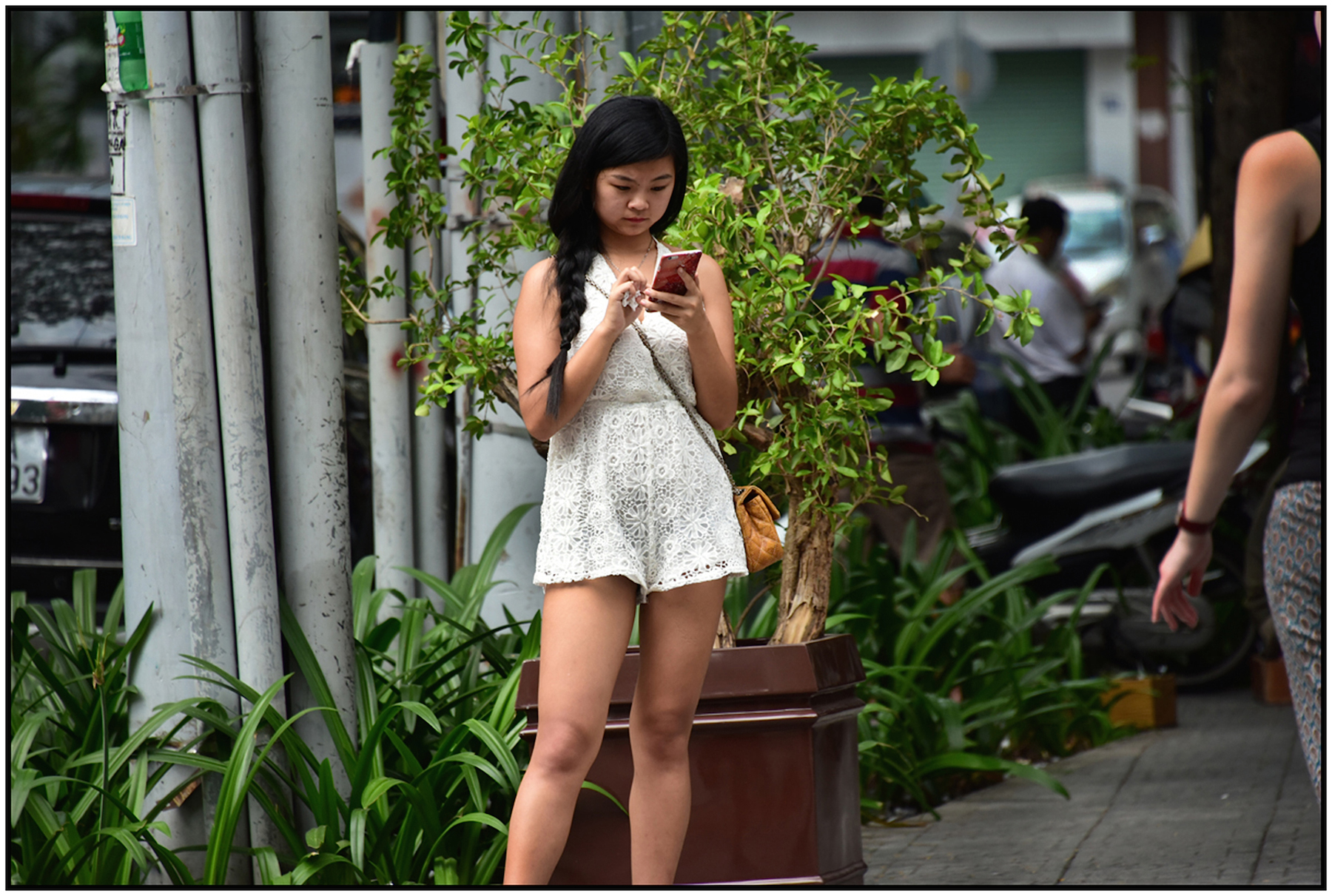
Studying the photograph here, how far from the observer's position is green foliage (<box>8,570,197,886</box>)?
3.69 metres

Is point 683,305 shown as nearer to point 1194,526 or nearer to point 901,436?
point 1194,526

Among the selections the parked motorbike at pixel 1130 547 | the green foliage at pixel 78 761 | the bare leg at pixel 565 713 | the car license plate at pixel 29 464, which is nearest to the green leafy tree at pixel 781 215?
the bare leg at pixel 565 713

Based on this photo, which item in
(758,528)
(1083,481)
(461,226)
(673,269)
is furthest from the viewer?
(1083,481)

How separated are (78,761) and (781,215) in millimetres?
2244

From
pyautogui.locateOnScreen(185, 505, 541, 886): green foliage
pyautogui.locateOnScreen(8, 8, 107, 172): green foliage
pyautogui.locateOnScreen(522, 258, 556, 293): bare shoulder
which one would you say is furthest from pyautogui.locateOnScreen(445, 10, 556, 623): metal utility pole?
pyautogui.locateOnScreen(8, 8, 107, 172): green foliage

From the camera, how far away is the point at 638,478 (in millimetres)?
3264

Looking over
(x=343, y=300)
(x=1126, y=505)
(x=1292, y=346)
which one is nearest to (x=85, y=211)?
(x=343, y=300)

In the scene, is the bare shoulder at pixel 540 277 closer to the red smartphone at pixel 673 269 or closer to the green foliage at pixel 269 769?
the red smartphone at pixel 673 269

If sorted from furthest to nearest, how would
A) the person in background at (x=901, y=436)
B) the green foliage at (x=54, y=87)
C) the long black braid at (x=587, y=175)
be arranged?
the green foliage at (x=54, y=87), the person in background at (x=901, y=436), the long black braid at (x=587, y=175)

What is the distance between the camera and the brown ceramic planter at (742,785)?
376 cm

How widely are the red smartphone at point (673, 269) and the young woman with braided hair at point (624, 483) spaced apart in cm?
2

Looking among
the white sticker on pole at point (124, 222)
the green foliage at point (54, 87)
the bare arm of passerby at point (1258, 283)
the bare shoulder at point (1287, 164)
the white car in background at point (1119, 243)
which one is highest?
the green foliage at point (54, 87)

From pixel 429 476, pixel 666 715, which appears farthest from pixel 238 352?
pixel 429 476

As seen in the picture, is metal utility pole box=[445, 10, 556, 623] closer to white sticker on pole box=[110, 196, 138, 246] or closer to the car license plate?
white sticker on pole box=[110, 196, 138, 246]
